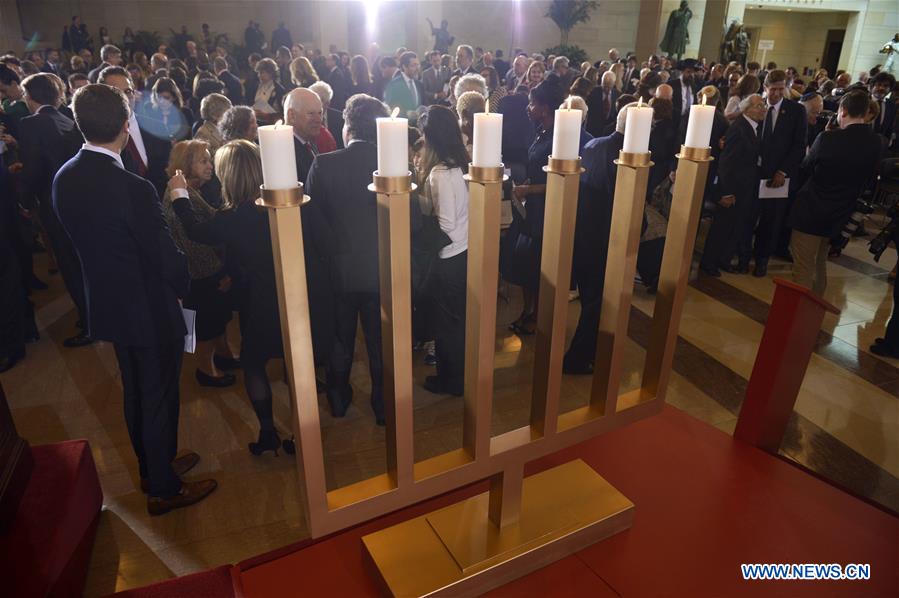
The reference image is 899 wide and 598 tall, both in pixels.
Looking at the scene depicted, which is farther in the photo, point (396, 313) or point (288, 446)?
point (288, 446)

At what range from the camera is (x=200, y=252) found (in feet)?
10.4

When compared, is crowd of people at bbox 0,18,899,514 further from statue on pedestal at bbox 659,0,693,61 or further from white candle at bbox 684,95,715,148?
statue on pedestal at bbox 659,0,693,61

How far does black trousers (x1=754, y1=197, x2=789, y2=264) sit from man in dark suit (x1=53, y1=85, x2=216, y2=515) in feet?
16.7

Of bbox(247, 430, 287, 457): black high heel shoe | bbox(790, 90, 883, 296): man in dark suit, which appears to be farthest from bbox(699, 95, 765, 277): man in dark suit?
bbox(247, 430, 287, 457): black high heel shoe

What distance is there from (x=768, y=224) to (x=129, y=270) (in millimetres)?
5323

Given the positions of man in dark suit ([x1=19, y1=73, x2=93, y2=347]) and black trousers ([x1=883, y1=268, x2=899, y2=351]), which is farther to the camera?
black trousers ([x1=883, y1=268, x2=899, y2=351])

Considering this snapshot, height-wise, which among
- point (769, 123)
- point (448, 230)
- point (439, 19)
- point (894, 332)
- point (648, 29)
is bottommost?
point (894, 332)

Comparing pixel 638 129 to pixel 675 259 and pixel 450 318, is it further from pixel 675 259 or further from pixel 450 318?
pixel 450 318

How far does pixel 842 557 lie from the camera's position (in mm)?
2004

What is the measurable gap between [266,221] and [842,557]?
2.44 metres

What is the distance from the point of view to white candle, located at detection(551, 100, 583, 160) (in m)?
1.53

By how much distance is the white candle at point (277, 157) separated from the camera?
1193 mm

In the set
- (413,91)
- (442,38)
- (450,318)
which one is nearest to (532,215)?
(450,318)

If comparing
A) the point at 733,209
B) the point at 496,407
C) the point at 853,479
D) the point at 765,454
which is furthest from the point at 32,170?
the point at 733,209
